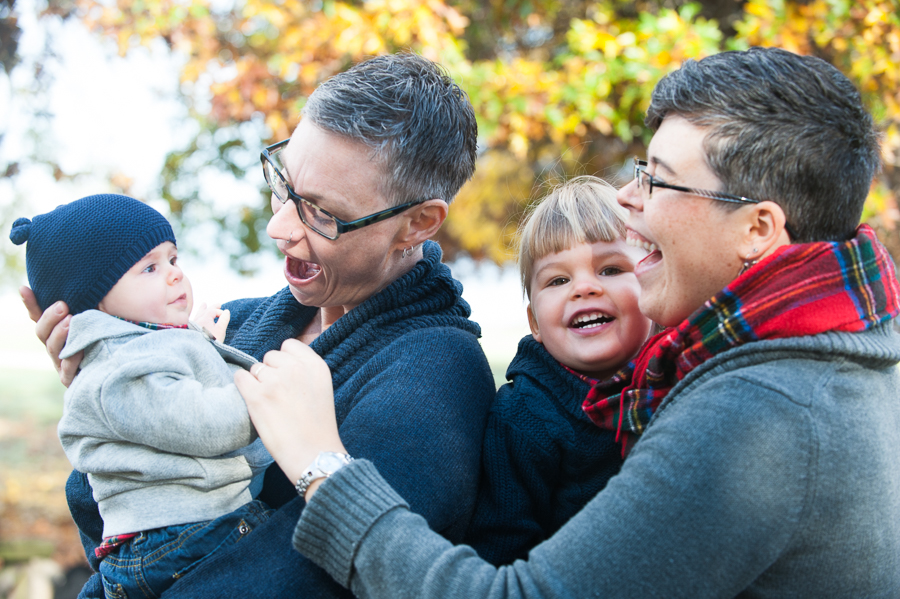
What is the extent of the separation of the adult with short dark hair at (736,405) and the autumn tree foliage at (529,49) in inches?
93.1

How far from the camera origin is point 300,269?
2.05 metres

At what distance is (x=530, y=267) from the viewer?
2.13m

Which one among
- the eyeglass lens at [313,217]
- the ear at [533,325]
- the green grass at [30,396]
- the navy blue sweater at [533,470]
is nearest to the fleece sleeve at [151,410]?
the eyeglass lens at [313,217]

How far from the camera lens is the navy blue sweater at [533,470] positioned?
5.68 ft

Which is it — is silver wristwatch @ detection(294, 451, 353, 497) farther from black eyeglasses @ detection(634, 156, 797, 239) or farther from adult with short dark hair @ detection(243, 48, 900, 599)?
black eyeglasses @ detection(634, 156, 797, 239)

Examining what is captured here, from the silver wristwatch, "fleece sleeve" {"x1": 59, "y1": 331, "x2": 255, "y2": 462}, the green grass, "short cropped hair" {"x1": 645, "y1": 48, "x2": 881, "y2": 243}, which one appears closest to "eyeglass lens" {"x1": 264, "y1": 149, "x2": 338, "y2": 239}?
"fleece sleeve" {"x1": 59, "y1": 331, "x2": 255, "y2": 462}

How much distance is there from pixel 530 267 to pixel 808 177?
0.92m

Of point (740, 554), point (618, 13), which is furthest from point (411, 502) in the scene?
point (618, 13)

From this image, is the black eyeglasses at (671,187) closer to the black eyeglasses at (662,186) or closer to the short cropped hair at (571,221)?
the black eyeglasses at (662,186)

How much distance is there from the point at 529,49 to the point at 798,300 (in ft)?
17.5

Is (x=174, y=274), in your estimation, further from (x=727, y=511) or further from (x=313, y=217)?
(x=727, y=511)

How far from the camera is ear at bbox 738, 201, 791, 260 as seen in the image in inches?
52.8

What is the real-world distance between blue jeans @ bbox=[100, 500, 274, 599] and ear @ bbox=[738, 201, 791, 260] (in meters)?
1.21

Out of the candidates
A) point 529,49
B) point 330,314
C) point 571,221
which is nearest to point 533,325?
point 571,221
